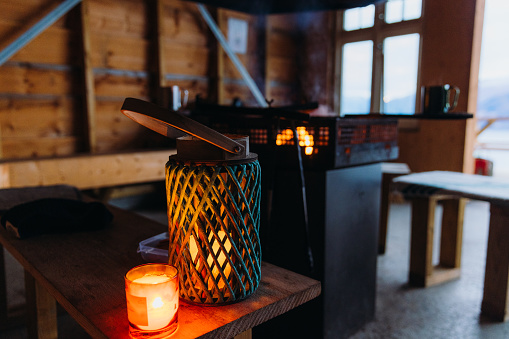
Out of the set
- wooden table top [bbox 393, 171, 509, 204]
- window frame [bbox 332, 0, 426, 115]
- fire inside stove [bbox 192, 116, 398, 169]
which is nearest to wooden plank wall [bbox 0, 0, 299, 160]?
window frame [bbox 332, 0, 426, 115]

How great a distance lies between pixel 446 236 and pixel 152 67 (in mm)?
3132

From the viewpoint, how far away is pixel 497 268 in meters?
1.79

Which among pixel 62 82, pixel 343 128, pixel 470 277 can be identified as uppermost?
pixel 62 82

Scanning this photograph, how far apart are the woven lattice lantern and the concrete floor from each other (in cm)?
124

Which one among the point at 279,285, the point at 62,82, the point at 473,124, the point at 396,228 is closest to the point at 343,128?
the point at 279,285

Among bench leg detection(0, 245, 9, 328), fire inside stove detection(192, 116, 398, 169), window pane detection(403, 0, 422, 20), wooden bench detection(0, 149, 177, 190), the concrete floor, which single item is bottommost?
the concrete floor

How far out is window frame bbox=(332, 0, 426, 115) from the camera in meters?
4.36

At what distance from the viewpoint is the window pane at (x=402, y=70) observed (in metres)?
4.45

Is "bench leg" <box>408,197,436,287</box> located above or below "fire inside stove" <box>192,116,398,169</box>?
below

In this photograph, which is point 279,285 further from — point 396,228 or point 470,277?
point 396,228

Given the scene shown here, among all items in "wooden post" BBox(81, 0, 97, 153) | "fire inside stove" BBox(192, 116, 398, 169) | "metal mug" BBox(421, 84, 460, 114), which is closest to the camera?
"fire inside stove" BBox(192, 116, 398, 169)

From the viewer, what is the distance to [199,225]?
0.64 metres

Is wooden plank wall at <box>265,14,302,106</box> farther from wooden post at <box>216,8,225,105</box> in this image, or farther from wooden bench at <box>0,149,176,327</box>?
wooden bench at <box>0,149,176,327</box>

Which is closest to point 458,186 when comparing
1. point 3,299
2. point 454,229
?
point 454,229
